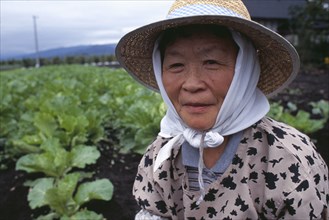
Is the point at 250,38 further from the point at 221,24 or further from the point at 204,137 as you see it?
the point at 204,137

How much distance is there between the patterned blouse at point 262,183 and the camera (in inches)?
50.3

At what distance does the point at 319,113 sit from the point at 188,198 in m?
4.60

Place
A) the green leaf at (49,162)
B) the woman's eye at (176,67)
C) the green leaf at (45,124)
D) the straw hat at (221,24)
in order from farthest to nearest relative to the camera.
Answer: the green leaf at (45,124) < the green leaf at (49,162) < the woman's eye at (176,67) < the straw hat at (221,24)

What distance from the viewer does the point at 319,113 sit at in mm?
5551

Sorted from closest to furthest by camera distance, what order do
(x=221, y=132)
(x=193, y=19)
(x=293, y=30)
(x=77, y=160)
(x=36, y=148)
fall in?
(x=193, y=19) < (x=221, y=132) < (x=77, y=160) < (x=36, y=148) < (x=293, y=30)

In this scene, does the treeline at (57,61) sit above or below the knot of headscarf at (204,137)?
below

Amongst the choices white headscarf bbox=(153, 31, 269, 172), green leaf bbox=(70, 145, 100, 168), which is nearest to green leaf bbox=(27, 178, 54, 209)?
green leaf bbox=(70, 145, 100, 168)

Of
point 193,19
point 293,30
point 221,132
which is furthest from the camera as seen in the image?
point 293,30

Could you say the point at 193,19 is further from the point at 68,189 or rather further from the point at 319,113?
the point at 319,113

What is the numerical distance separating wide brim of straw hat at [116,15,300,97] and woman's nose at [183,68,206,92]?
0.16 metres

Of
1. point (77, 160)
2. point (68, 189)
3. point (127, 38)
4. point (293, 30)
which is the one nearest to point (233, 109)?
point (127, 38)

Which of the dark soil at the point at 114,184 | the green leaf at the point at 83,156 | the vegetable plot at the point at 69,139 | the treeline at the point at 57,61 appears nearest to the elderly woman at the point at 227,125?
the vegetable plot at the point at 69,139

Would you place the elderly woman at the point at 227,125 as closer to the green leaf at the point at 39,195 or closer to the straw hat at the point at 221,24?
the straw hat at the point at 221,24

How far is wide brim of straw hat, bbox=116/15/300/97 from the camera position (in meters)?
1.27
